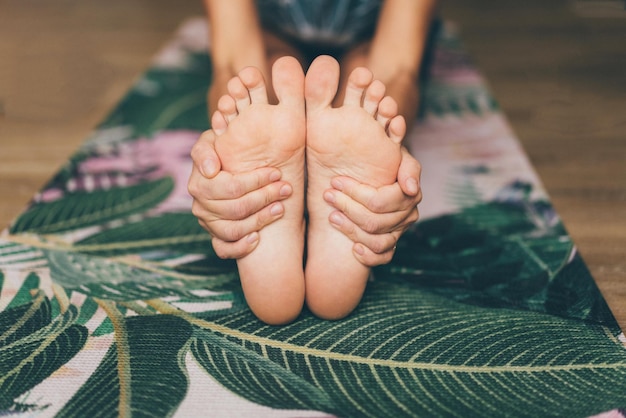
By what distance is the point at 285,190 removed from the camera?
0.63 metres

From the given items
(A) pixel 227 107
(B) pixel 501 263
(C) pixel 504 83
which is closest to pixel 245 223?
(A) pixel 227 107

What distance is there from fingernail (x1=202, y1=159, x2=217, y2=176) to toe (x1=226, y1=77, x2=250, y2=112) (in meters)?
0.07

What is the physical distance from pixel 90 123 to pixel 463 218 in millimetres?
793

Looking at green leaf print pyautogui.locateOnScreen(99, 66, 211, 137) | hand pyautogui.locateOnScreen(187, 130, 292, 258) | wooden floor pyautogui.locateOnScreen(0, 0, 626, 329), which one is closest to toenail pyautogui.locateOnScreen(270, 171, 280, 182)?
hand pyautogui.locateOnScreen(187, 130, 292, 258)

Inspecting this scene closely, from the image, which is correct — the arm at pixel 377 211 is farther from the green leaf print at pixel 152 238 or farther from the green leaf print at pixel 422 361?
the green leaf print at pixel 152 238

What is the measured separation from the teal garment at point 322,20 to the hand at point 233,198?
47 centimetres

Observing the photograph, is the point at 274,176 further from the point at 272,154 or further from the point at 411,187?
the point at 411,187

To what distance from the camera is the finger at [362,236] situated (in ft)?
2.06

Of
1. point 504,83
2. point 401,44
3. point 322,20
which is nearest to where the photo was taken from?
point 401,44

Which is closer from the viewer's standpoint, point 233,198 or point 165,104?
point 233,198

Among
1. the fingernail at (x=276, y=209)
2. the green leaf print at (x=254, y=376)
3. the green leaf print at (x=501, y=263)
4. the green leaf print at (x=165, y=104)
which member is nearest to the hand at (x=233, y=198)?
the fingernail at (x=276, y=209)

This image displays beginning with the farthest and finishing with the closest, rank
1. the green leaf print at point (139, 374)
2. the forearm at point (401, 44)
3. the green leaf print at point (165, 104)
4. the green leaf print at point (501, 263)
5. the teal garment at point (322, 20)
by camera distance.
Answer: the green leaf print at point (165, 104), the teal garment at point (322, 20), the forearm at point (401, 44), the green leaf print at point (501, 263), the green leaf print at point (139, 374)

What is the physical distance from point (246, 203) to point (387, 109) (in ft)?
0.60

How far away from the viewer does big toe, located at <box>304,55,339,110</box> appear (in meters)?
0.60
